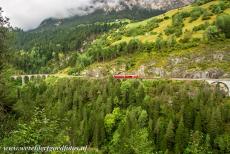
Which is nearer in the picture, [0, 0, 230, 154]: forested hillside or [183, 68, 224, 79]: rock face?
[0, 0, 230, 154]: forested hillside

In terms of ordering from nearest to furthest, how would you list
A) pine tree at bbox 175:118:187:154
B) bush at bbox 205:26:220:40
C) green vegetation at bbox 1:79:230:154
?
1. pine tree at bbox 175:118:187:154
2. green vegetation at bbox 1:79:230:154
3. bush at bbox 205:26:220:40

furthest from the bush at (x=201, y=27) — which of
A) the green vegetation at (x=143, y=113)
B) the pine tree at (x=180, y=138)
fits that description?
the pine tree at (x=180, y=138)

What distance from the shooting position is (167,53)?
181m

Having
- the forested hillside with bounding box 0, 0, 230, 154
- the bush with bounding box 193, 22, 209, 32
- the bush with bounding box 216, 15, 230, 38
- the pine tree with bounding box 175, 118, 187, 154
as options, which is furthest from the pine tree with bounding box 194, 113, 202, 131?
the bush with bounding box 193, 22, 209, 32

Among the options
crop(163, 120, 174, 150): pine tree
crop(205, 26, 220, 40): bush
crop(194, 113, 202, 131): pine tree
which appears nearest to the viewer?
crop(163, 120, 174, 150): pine tree

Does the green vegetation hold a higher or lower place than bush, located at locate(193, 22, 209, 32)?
lower

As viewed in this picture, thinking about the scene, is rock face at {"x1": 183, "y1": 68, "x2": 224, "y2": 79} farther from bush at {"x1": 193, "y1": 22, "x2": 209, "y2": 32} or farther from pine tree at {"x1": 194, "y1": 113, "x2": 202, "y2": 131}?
bush at {"x1": 193, "y1": 22, "x2": 209, "y2": 32}

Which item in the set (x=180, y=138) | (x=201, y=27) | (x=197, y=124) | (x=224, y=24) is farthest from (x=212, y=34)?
(x=180, y=138)

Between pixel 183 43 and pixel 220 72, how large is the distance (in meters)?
39.8

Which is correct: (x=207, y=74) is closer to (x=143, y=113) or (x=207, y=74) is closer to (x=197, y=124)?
(x=143, y=113)

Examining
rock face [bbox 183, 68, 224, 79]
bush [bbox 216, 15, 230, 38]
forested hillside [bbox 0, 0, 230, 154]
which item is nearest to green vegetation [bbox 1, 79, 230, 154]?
forested hillside [bbox 0, 0, 230, 154]

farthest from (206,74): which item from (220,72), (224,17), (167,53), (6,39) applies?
(6,39)

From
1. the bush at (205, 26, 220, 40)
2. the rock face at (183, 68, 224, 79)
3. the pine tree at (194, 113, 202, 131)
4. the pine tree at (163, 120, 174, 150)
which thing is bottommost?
the pine tree at (163, 120, 174, 150)

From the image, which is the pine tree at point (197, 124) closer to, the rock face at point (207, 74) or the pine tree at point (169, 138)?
the pine tree at point (169, 138)
